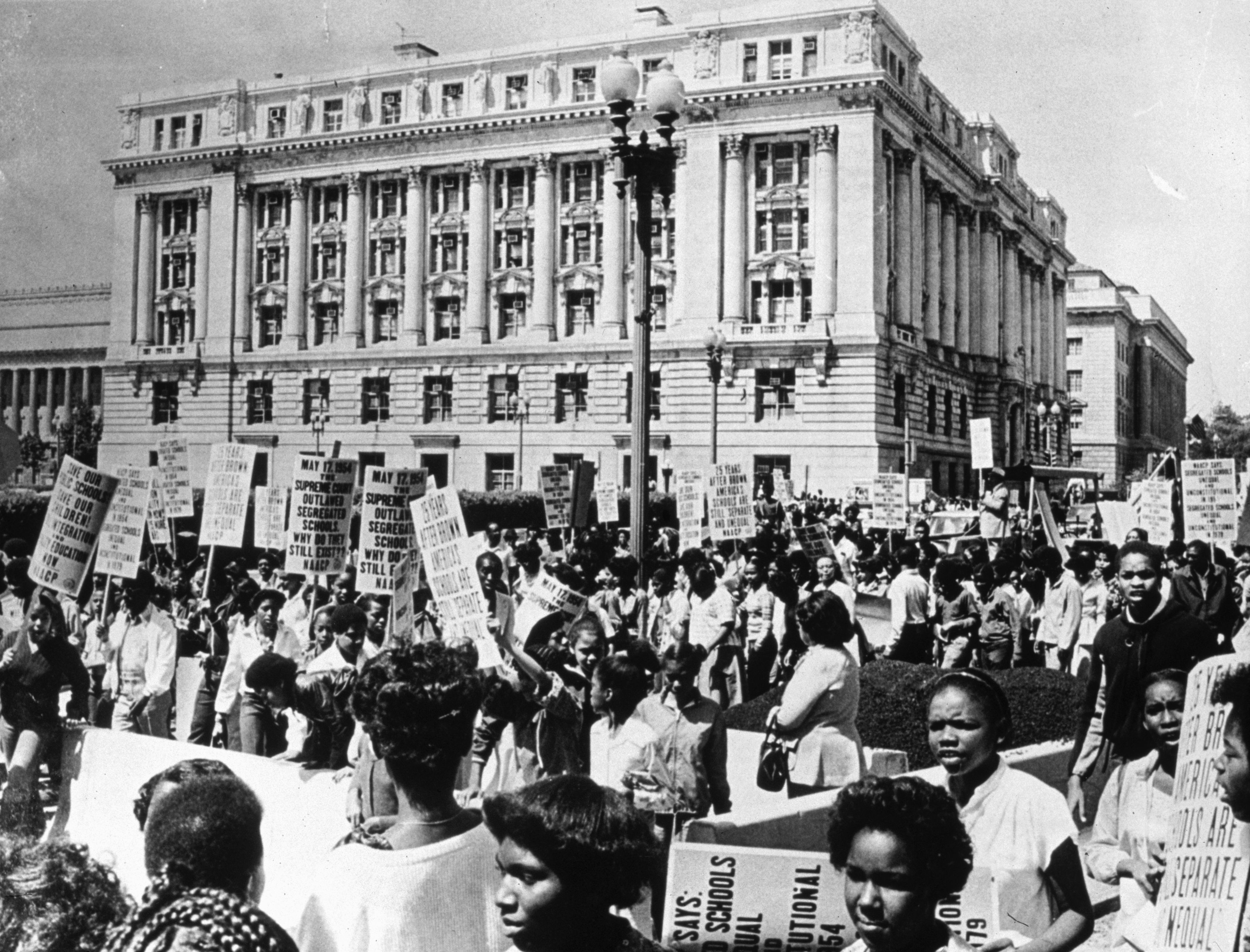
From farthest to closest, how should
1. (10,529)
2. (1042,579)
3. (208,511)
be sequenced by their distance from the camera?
(10,529) < (1042,579) < (208,511)

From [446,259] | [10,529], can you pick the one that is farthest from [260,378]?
[10,529]

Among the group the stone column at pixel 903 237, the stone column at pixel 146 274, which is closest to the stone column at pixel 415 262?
the stone column at pixel 146 274

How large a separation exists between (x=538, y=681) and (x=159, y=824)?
370 cm

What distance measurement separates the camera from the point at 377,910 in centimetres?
336

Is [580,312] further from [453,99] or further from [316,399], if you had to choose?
[316,399]

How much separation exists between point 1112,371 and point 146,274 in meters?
63.8

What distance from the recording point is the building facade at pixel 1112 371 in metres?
92.3

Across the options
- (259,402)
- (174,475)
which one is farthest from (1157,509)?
(259,402)

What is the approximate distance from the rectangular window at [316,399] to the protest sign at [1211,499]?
5491cm

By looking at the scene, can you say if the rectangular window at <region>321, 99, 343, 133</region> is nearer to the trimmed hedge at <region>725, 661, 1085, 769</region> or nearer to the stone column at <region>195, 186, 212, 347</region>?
the stone column at <region>195, 186, 212, 347</region>

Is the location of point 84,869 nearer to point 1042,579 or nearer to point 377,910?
point 377,910

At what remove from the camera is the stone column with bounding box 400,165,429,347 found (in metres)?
61.5

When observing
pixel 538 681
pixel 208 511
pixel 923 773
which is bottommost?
pixel 923 773

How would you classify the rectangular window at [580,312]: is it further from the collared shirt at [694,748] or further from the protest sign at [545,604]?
the collared shirt at [694,748]
